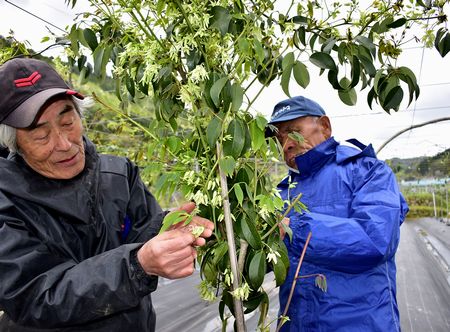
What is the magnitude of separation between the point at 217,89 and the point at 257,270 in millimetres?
479

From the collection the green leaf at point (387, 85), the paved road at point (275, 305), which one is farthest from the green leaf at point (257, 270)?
the paved road at point (275, 305)

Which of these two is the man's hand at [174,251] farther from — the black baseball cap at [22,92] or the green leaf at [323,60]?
the black baseball cap at [22,92]

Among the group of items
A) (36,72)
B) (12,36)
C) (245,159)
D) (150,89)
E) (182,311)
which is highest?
(12,36)

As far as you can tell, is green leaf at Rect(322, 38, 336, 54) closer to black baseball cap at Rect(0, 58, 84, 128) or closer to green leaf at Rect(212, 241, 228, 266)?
green leaf at Rect(212, 241, 228, 266)

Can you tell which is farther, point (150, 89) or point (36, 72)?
point (36, 72)

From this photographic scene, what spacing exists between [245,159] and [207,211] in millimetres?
188

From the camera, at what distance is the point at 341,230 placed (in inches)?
56.8

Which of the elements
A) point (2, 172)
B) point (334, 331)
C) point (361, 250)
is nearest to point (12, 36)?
point (2, 172)

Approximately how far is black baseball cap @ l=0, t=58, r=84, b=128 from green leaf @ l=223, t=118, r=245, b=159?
676mm

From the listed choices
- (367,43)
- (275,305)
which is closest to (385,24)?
(367,43)

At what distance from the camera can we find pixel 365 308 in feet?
5.10

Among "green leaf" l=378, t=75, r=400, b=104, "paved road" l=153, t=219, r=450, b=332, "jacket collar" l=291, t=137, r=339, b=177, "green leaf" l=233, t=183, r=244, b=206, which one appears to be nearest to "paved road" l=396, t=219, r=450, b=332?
"paved road" l=153, t=219, r=450, b=332

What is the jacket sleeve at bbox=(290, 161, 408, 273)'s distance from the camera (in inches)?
56.3

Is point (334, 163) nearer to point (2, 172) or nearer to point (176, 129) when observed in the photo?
point (176, 129)
